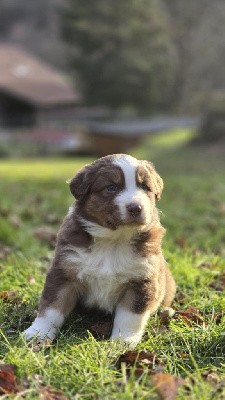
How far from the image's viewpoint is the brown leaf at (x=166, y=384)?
289 centimetres

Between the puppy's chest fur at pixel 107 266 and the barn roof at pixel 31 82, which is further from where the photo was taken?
the barn roof at pixel 31 82

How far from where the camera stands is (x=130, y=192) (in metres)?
3.64

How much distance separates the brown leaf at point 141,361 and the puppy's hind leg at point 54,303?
1.96 feet

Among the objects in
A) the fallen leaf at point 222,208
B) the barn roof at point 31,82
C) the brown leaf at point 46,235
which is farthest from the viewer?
the barn roof at point 31,82

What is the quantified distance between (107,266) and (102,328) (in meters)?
0.49

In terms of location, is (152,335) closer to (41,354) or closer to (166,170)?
(41,354)

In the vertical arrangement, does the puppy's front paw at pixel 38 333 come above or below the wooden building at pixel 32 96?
below

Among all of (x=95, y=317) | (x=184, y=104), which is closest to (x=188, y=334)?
(x=95, y=317)

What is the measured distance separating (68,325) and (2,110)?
35794 mm

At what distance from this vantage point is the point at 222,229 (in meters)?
7.97

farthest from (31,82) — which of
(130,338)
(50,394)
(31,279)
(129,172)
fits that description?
(50,394)

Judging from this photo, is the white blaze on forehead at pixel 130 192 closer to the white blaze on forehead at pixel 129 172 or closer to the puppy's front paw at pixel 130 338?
the white blaze on forehead at pixel 129 172

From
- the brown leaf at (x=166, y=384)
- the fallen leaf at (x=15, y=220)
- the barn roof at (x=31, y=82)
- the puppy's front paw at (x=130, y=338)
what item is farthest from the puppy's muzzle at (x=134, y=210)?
the barn roof at (x=31, y=82)

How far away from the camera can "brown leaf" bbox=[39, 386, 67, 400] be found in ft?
9.57
